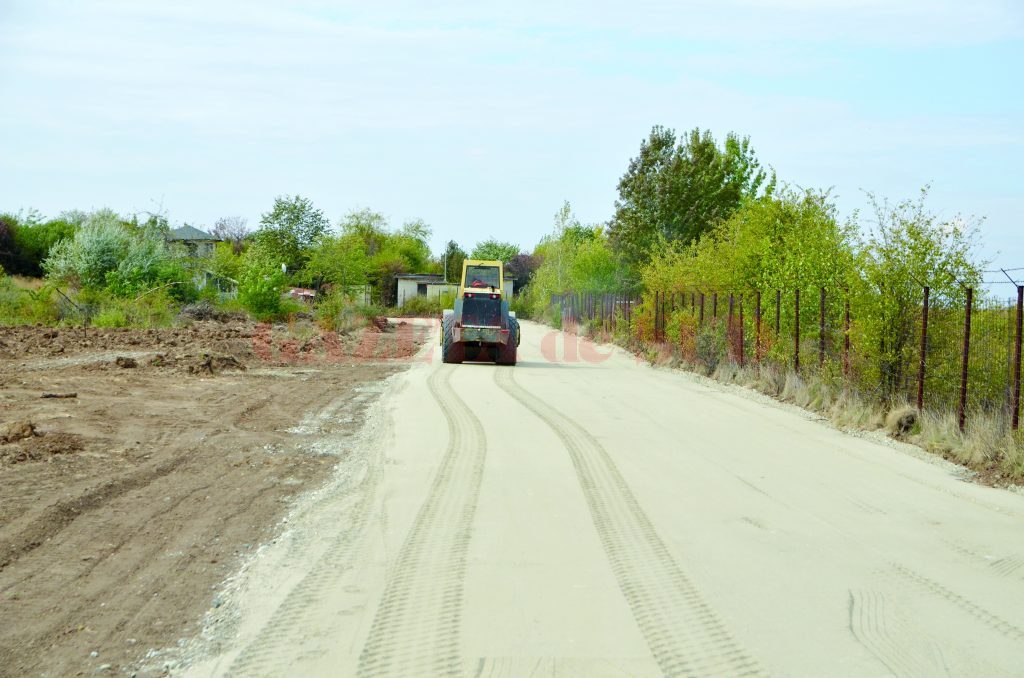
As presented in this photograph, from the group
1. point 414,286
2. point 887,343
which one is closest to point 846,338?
point 887,343

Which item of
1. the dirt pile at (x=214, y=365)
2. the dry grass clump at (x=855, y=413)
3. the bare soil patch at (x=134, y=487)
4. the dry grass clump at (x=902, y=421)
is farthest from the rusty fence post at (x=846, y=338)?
the dirt pile at (x=214, y=365)

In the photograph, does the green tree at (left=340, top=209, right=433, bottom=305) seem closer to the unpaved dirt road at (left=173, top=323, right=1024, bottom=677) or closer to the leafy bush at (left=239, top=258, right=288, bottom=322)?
the leafy bush at (left=239, top=258, right=288, bottom=322)

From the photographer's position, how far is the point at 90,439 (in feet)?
38.5

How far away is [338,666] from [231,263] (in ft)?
205

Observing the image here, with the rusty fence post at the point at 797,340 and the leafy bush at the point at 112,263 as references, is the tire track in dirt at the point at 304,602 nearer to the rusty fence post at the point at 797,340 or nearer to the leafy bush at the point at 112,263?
the rusty fence post at the point at 797,340

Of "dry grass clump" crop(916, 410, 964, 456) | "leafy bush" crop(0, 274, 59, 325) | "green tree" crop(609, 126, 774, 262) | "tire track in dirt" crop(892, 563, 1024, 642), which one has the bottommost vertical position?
"tire track in dirt" crop(892, 563, 1024, 642)

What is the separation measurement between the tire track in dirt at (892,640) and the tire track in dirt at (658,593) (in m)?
0.74

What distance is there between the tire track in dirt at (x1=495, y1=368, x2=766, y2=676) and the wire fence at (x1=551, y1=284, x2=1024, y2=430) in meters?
5.90

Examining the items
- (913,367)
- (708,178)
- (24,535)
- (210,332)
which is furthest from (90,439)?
(708,178)

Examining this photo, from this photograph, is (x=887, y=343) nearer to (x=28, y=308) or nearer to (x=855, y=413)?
(x=855, y=413)

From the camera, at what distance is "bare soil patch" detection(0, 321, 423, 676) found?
5875 mm

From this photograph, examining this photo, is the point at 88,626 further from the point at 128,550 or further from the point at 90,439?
the point at 90,439

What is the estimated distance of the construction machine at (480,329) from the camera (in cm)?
2672

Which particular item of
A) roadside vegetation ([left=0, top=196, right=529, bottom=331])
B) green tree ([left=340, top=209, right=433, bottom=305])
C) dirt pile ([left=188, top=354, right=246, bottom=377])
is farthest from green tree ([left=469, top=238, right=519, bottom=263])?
dirt pile ([left=188, top=354, right=246, bottom=377])
